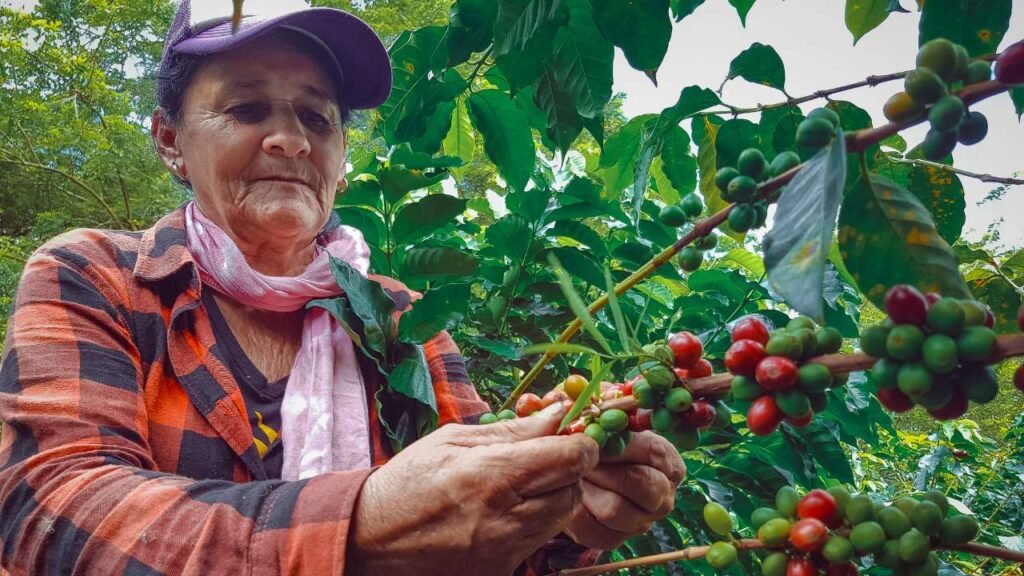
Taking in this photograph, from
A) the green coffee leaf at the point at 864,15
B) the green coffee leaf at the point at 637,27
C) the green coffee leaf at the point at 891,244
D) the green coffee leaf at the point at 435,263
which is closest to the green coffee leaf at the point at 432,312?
the green coffee leaf at the point at 435,263

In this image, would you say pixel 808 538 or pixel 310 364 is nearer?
pixel 808 538

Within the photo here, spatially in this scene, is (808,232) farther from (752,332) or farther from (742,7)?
(742,7)

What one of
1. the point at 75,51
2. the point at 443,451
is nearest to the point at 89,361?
the point at 443,451

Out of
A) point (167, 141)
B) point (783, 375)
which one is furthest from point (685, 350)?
point (167, 141)

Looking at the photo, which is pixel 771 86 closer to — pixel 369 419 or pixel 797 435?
pixel 797 435

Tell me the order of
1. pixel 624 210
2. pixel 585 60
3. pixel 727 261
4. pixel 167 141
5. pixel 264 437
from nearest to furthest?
pixel 585 60
pixel 264 437
pixel 167 141
pixel 727 261
pixel 624 210

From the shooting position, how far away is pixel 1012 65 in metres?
0.51

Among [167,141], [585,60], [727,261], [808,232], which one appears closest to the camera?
[808,232]

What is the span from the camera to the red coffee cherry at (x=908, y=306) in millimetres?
549

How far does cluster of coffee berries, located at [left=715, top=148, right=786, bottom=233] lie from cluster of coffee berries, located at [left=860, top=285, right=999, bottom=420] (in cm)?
17

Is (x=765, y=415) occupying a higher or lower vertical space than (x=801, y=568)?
higher

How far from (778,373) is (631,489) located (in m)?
0.52

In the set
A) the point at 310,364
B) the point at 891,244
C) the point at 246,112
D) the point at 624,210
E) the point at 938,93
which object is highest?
the point at 246,112

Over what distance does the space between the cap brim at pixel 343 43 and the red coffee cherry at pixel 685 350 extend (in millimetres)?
1168
